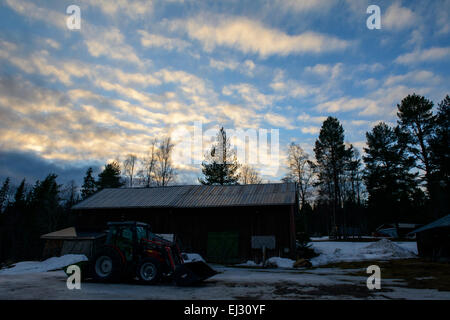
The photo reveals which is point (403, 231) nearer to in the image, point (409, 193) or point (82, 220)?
point (409, 193)

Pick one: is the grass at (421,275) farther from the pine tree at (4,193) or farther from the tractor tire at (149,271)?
the pine tree at (4,193)

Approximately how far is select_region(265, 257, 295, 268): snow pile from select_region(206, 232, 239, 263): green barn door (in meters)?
2.96

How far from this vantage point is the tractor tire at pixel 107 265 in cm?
927

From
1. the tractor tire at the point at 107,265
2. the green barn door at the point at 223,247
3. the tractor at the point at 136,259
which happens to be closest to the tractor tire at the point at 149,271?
the tractor at the point at 136,259

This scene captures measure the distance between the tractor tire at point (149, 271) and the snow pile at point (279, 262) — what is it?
38.0 ft

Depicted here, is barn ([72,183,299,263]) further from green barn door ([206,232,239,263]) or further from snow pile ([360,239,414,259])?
snow pile ([360,239,414,259])

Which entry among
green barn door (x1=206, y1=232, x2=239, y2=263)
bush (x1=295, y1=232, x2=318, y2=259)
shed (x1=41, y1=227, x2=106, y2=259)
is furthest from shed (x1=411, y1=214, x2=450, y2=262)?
shed (x1=41, y1=227, x2=106, y2=259)

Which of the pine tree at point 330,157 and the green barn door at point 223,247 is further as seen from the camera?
the pine tree at point 330,157

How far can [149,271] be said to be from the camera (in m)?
9.07

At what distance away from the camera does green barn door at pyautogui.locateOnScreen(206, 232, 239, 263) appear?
2117 cm

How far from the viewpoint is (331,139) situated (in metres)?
38.3
